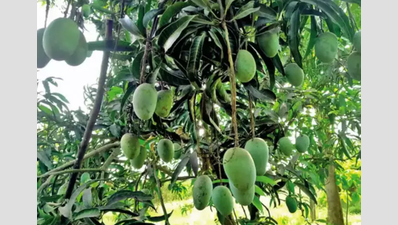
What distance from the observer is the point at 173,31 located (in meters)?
0.55

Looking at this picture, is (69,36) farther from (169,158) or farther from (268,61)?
(169,158)

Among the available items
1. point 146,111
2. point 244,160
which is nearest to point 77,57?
point 146,111

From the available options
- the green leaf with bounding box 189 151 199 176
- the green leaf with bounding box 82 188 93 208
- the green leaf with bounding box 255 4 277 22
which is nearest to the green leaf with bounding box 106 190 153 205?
the green leaf with bounding box 82 188 93 208

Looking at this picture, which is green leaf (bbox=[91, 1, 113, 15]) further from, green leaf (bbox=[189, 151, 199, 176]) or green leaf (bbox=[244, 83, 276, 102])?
green leaf (bbox=[189, 151, 199, 176])

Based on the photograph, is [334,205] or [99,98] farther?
[334,205]

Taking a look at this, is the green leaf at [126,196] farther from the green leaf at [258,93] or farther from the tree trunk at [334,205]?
the tree trunk at [334,205]

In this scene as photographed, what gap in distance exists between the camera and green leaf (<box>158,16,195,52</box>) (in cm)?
54

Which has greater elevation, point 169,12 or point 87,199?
point 169,12

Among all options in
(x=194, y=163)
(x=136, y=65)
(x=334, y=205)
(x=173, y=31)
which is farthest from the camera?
(x=334, y=205)

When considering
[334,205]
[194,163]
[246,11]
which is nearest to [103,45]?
[246,11]

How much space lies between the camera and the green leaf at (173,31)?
537 millimetres

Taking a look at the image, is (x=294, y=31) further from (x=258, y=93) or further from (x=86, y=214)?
(x=86, y=214)
